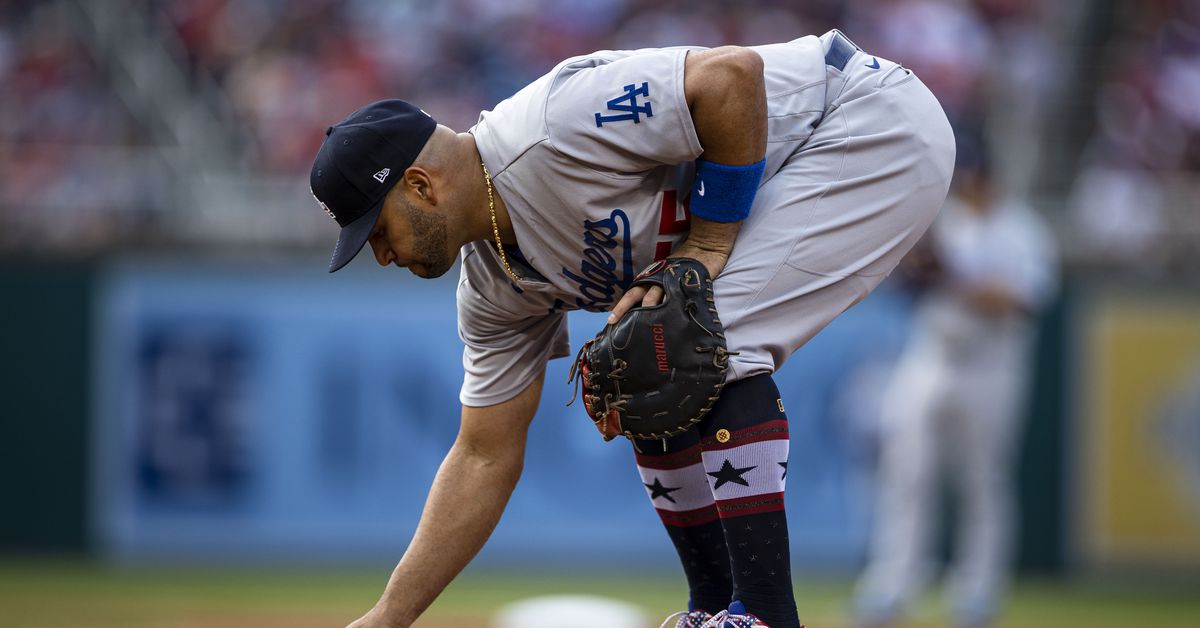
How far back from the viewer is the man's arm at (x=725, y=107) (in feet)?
10.5

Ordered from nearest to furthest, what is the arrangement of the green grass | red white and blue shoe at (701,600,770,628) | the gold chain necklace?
red white and blue shoe at (701,600,770,628) < the gold chain necklace < the green grass

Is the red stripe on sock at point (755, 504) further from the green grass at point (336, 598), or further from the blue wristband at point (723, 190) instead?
the green grass at point (336, 598)

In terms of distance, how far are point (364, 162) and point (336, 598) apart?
5153mm

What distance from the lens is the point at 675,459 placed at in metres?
3.65

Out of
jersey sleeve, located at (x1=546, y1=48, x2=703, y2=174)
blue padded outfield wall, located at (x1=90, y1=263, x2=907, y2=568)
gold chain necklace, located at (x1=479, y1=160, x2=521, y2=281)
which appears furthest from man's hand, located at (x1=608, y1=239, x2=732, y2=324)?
blue padded outfield wall, located at (x1=90, y1=263, x2=907, y2=568)

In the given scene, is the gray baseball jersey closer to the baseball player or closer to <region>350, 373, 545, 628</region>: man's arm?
the baseball player

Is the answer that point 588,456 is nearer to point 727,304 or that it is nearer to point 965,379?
point 965,379

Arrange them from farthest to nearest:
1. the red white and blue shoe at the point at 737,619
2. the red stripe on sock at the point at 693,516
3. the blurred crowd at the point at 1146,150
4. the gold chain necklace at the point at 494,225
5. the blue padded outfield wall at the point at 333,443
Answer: the blurred crowd at the point at 1146,150
the blue padded outfield wall at the point at 333,443
the red stripe on sock at the point at 693,516
the gold chain necklace at the point at 494,225
the red white and blue shoe at the point at 737,619

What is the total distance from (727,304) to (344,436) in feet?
20.7

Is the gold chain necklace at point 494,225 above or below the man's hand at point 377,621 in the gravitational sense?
above

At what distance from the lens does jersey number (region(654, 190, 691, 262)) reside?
3.44 meters

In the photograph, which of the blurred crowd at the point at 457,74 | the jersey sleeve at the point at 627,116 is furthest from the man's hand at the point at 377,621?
the blurred crowd at the point at 457,74

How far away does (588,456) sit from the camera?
9.17 m

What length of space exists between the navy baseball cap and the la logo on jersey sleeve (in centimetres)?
43
